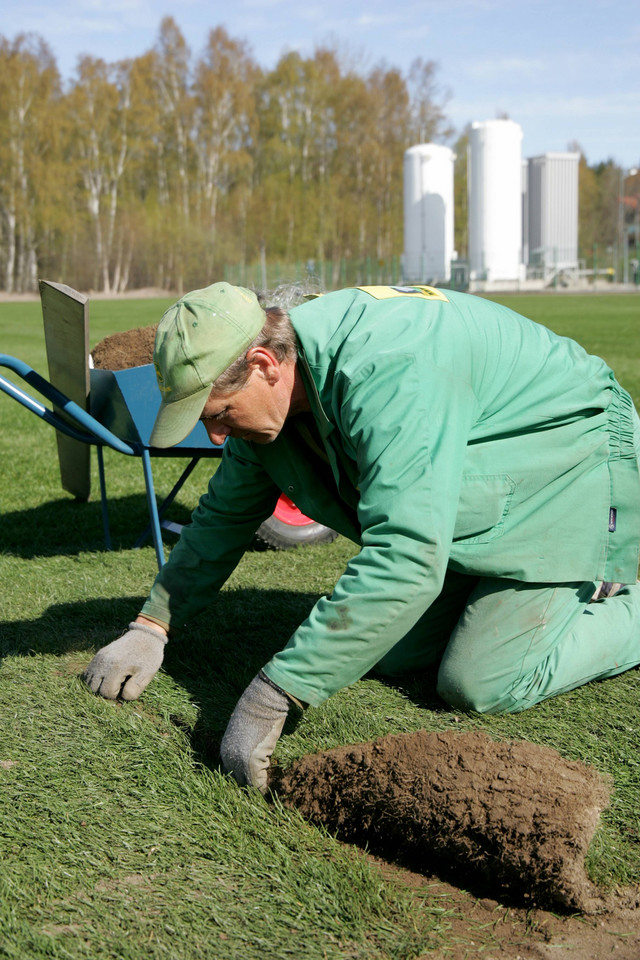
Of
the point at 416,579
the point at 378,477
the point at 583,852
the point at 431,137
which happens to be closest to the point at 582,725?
the point at 583,852

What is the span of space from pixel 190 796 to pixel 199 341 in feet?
3.62

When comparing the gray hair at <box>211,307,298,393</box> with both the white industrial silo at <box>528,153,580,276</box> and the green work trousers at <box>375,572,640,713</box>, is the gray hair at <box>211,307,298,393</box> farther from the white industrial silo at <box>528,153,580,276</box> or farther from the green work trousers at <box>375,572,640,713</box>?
the white industrial silo at <box>528,153,580,276</box>

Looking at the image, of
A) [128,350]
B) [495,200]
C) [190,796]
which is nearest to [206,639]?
[190,796]

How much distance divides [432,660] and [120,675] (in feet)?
3.28

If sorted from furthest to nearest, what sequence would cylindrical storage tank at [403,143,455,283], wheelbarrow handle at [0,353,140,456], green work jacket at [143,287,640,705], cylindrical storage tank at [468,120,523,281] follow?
1. cylindrical storage tank at [403,143,455,283]
2. cylindrical storage tank at [468,120,523,281]
3. wheelbarrow handle at [0,353,140,456]
4. green work jacket at [143,287,640,705]

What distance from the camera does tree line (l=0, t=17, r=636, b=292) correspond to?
46.1 m

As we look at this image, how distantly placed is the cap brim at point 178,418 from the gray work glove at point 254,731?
60 cm

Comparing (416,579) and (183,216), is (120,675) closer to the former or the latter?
(416,579)

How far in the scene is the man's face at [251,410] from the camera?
214 cm

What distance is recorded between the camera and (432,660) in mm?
2977

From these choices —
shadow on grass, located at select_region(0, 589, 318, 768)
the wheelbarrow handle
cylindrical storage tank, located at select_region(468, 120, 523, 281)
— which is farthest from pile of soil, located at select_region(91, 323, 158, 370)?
cylindrical storage tank, located at select_region(468, 120, 523, 281)

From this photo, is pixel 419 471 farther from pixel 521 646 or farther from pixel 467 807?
pixel 521 646

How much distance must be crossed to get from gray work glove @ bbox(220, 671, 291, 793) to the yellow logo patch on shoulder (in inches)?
38.3

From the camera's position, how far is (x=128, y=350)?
169 inches
